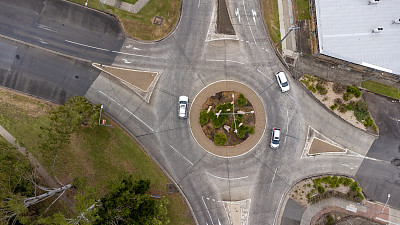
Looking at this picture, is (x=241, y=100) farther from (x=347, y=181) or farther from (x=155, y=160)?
(x=347, y=181)

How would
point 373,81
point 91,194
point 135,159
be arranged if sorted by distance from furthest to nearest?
point 373,81 < point 135,159 < point 91,194

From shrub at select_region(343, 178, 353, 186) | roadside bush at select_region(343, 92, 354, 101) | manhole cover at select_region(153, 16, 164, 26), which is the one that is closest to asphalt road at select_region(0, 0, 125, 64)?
manhole cover at select_region(153, 16, 164, 26)

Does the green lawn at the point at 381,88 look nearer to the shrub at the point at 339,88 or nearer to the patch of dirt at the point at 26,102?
the shrub at the point at 339,88

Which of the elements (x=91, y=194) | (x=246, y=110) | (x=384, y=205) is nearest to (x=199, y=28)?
(x=246, y=110)

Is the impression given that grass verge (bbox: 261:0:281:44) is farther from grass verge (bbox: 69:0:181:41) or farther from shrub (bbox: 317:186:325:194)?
shrub (bbox: 317:186:325:194)

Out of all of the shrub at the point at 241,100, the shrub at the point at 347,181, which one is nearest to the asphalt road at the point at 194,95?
the shrub at the point at 347,181

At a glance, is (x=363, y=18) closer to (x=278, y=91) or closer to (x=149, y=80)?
(x=278, y=91)
